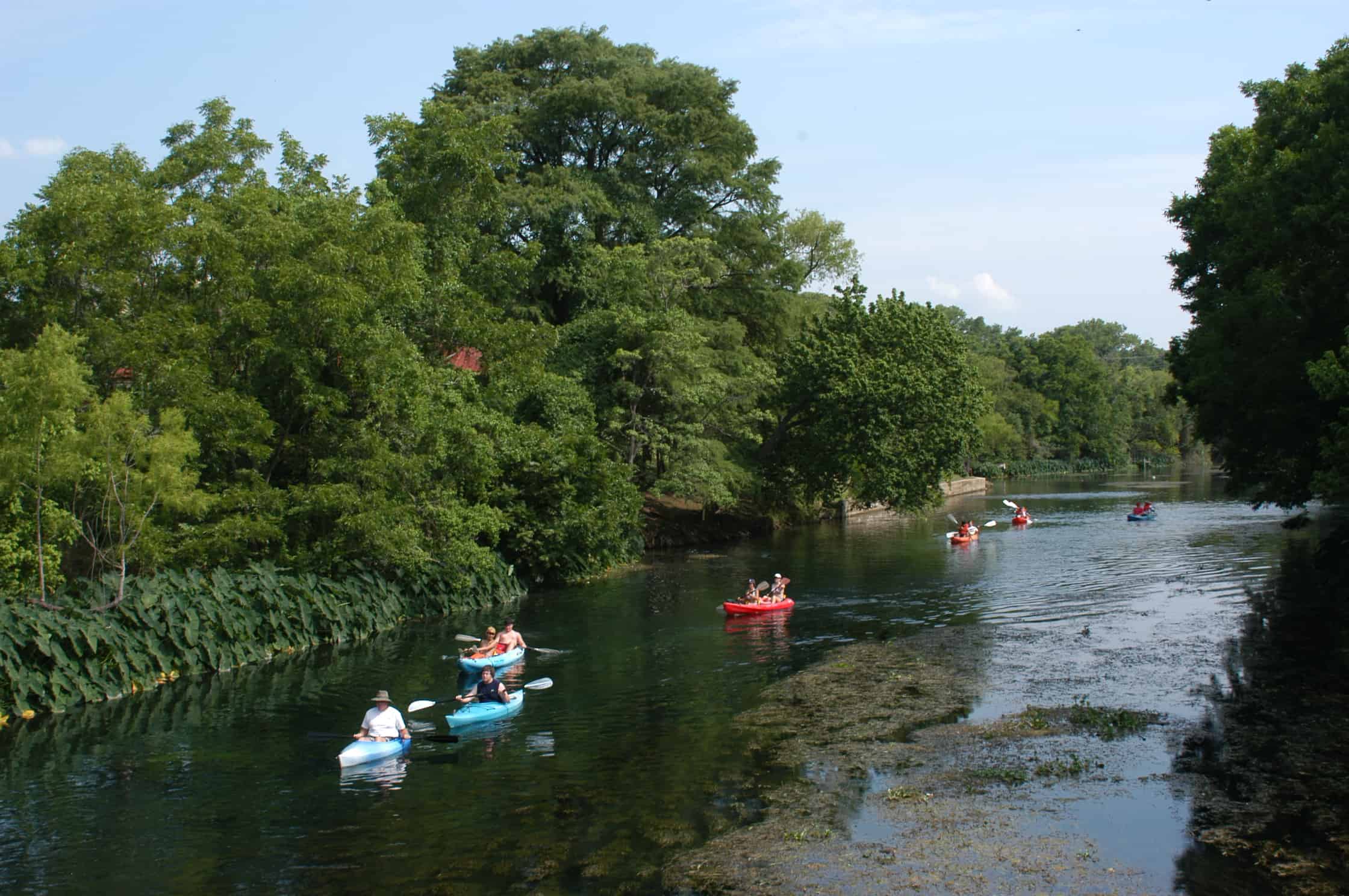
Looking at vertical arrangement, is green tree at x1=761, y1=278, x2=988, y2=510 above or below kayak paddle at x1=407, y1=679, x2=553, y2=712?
above

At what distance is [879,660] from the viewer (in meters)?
24.0

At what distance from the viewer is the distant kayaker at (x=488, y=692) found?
20.8 metres

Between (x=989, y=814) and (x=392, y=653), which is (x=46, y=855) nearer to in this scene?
(x=989, y=814)

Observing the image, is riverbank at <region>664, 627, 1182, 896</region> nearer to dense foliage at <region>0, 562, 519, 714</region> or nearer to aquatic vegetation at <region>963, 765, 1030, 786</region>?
aquatic vegetation at <region>963, 765, 1030, 786</region>

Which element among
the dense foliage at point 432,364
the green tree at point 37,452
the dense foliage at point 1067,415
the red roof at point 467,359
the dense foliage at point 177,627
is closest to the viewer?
the dense foliage at point 177,627

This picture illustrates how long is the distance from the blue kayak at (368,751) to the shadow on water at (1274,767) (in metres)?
11.8

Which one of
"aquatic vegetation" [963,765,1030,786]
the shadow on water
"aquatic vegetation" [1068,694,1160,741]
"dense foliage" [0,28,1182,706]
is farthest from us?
"dense foliage" [0,28,1182,706]

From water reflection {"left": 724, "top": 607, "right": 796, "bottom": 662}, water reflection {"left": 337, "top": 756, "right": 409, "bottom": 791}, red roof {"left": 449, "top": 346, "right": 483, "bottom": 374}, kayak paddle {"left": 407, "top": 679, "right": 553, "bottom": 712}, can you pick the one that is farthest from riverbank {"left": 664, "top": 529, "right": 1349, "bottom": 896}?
red roof {"left": 449, "top": 346, "right": 483, "bottom": 374}

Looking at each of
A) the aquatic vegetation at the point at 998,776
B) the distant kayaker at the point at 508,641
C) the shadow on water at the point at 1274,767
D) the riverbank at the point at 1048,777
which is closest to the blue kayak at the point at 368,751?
the riverbank at the point at 1048,777

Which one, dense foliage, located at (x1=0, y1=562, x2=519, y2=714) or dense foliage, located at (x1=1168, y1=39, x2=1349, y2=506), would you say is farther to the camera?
dense foliage, located at (x1=1168, y1=39, x2=1349, y2=506)

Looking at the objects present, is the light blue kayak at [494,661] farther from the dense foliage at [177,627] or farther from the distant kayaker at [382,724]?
the distant kayaker at [382,724]

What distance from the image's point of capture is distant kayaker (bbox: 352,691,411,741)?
18.1 meters

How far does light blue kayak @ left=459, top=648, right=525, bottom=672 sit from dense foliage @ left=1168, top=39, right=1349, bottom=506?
1751 centimetres

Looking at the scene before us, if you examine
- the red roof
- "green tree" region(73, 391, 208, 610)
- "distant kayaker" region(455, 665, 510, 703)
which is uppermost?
the red roof
